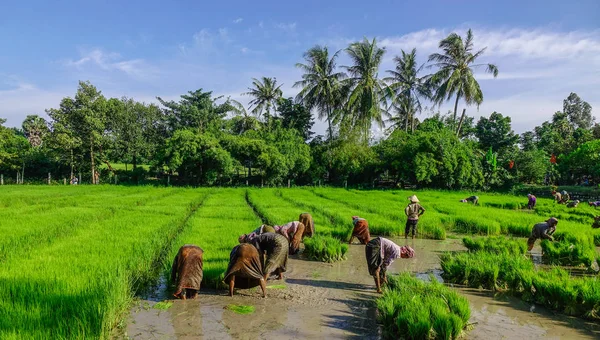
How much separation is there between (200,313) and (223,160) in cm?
2310

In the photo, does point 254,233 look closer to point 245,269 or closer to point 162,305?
point 245,269

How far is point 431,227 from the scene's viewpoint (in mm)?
10930

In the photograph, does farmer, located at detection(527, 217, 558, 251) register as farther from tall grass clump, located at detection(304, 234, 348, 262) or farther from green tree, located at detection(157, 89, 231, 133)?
green tree, located at detection(157, 89, 231, 133)

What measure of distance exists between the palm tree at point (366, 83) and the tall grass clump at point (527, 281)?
2382cm

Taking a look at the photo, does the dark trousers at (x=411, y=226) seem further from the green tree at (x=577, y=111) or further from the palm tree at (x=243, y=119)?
the green tree at (x=577, y=111)

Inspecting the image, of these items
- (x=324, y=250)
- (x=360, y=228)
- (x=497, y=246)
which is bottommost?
(x=324, y=250)

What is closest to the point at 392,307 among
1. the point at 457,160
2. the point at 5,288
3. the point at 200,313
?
the point at 200,313

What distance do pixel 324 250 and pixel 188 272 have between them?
10.9 ft

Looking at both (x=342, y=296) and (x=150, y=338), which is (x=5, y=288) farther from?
(x=342, y=296)

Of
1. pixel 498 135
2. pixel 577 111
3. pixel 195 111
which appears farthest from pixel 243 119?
pixel 577 111

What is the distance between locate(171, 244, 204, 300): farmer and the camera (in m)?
5.25

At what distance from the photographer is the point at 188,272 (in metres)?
5.30

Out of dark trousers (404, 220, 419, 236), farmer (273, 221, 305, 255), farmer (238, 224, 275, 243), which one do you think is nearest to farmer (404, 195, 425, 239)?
dark trousers (404, 220, 419, 236)

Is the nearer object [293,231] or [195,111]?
[293,231]
